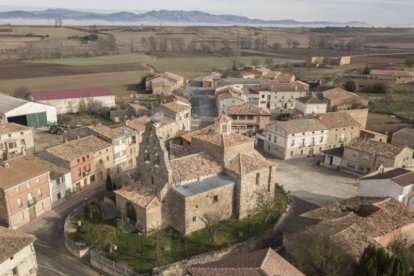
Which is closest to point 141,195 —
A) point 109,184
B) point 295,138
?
point 109,184

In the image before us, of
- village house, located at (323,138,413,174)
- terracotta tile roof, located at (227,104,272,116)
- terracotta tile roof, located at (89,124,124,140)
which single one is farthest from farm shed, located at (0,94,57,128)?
village house, located at (323,138,413,174)

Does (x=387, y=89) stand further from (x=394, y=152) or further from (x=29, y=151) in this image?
(x=29, y=151)

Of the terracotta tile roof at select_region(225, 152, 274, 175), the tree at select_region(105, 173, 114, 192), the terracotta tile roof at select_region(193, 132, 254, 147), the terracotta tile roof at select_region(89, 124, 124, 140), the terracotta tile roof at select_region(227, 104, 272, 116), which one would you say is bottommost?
the tree at select_region(105, 173, 114, 192)

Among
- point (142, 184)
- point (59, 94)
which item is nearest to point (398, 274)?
point (142, 184)

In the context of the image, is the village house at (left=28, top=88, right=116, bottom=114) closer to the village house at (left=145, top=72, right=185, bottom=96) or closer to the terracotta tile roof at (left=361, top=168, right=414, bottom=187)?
the village house at (left=145, top=72, right=185, bottom=96)

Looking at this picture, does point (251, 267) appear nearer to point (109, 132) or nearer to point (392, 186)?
point (392, 186)

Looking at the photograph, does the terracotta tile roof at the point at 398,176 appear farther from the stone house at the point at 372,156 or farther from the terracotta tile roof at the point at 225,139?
the terracotta tile roof at the point at 225,139

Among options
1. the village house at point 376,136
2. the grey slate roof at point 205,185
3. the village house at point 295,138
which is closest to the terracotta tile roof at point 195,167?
the grey slate roof at point 205,185
